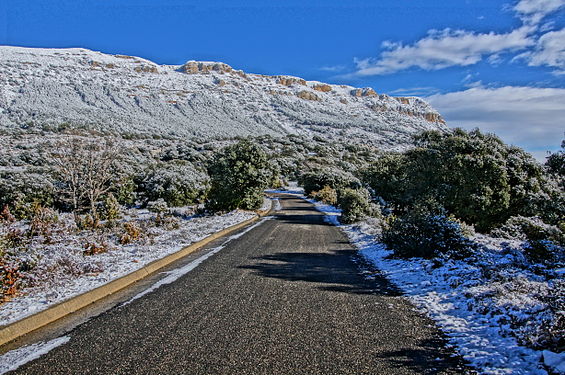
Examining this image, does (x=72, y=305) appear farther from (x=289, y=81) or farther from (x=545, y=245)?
(x=289, y=81)

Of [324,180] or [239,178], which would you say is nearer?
[239,178]

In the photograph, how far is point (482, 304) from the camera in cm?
501

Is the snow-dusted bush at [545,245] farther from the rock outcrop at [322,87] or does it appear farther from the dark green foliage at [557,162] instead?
the rock outcrop at [322,87]

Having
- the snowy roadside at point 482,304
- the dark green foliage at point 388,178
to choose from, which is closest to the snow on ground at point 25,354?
the snowy roadside at point 482,304

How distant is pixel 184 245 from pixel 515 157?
42.0 ft

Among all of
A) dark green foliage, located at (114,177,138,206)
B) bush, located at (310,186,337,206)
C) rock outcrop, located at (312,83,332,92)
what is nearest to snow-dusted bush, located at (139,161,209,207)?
dark green foliage, located at (114,177,138,206)

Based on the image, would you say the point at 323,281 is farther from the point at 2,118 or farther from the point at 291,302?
the point at 2,118

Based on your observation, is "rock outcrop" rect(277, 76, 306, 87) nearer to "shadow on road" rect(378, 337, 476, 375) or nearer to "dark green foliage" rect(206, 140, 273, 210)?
"dark green foliage" rect(206, 140, 273, 210)

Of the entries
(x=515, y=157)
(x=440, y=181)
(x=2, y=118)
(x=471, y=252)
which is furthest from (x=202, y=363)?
(x=2, y=118)

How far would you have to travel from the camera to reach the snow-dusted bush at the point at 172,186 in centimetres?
2327

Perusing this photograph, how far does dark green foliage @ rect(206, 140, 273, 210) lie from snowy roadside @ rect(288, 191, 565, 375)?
13.6 meters

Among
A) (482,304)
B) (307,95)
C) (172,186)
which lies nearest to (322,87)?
(307,95)

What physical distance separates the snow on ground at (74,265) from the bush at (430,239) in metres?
5.91

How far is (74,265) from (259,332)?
4.47m
